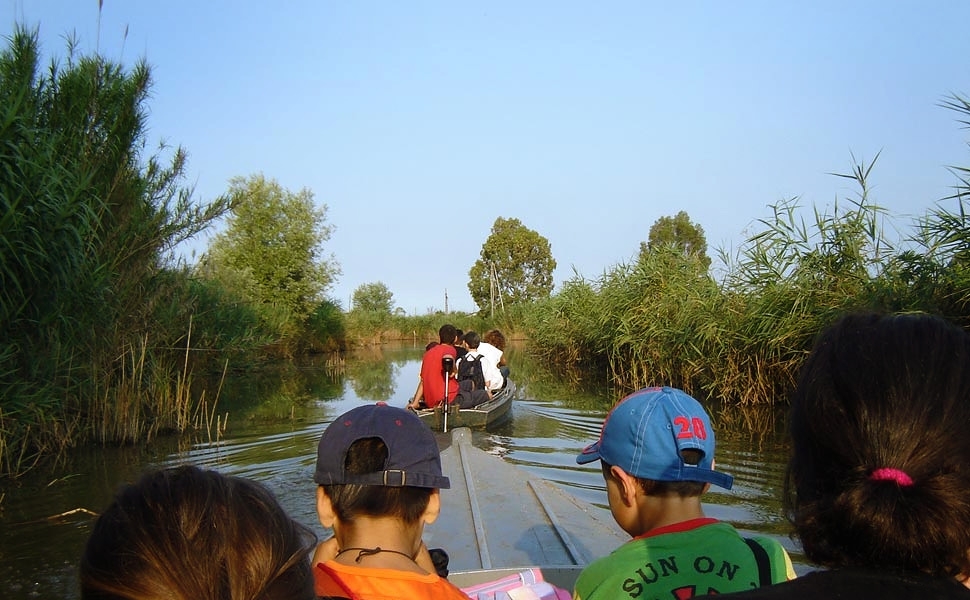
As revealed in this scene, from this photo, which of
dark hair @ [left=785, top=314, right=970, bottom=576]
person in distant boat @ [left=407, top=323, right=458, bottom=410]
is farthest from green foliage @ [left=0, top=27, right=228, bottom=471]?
dark hair @ [left=785, top=314, right=970, bottom=576]

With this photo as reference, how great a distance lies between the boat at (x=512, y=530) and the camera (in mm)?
3666

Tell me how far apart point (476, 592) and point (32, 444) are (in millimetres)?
7751

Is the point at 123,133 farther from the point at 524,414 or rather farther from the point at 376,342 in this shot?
the point at 376,342

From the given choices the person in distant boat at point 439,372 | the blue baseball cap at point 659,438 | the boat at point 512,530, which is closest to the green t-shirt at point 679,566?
the blue baseball cap at point 659,438

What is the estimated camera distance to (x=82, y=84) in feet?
28.7

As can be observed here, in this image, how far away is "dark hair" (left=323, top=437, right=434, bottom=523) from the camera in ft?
6.31

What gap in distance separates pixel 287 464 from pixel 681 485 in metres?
7.36

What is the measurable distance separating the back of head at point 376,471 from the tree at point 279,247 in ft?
97.0

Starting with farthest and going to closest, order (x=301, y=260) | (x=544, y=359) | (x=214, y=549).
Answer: (x=301, y=260) < (x=544, y=359) < (x=214, y=549)

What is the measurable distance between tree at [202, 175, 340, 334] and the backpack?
20.8 m

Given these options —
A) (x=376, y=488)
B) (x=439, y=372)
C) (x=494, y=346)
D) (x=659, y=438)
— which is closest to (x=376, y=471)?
(x=376, y=488)

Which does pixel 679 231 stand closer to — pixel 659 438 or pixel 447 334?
pixel 447 334

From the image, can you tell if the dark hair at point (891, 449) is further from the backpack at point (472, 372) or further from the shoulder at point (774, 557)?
the backpack at point (472, 372)

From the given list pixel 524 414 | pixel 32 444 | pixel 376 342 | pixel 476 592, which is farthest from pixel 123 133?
pixel 376 342
